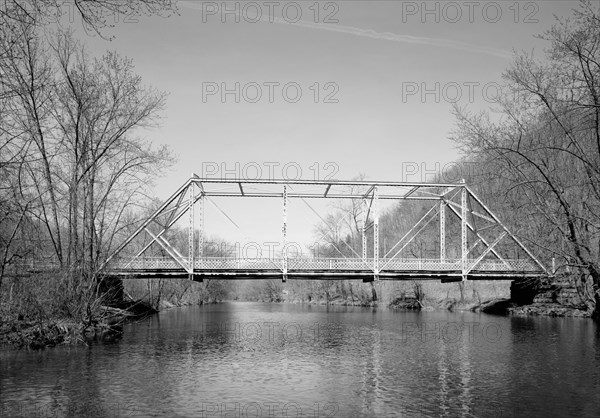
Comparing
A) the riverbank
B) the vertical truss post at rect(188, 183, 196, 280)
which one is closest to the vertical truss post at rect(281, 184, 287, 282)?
the vertical truss post at rect(188, 183, 196, 280)

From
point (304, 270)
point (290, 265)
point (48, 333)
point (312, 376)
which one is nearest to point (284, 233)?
point (290, 265)

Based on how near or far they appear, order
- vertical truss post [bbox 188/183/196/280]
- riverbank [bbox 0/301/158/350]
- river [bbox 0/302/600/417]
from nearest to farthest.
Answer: river [bbox 0/302/600/417], riverbank [bbox 0/301/158/350], vertical truss post [bbox 188/183/196/280]

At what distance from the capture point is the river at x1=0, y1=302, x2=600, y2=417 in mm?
12812

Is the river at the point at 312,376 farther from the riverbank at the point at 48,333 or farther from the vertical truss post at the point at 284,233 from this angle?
the vertical truss post at the point at 284,233

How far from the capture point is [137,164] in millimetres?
27781

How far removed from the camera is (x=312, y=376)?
16797mm

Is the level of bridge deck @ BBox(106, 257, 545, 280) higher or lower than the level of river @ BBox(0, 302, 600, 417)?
higher

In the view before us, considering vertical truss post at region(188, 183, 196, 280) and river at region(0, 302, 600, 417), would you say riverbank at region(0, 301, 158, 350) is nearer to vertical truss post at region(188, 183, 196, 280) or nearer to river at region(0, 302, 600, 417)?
river at region(0, 302, 600, 417)

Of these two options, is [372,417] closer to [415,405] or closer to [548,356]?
[415,405]

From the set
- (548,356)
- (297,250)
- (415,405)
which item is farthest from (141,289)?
(415,405)

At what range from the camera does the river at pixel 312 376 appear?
12812 mm

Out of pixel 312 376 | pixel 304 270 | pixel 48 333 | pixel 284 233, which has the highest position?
pixel 284 233

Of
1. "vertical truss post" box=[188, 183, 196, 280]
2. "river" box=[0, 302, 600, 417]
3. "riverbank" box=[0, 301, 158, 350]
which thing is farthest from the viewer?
"vertical truss post" box=[188, 183, 196, 280]

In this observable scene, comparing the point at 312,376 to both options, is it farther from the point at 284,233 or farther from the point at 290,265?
the point at 290,265
